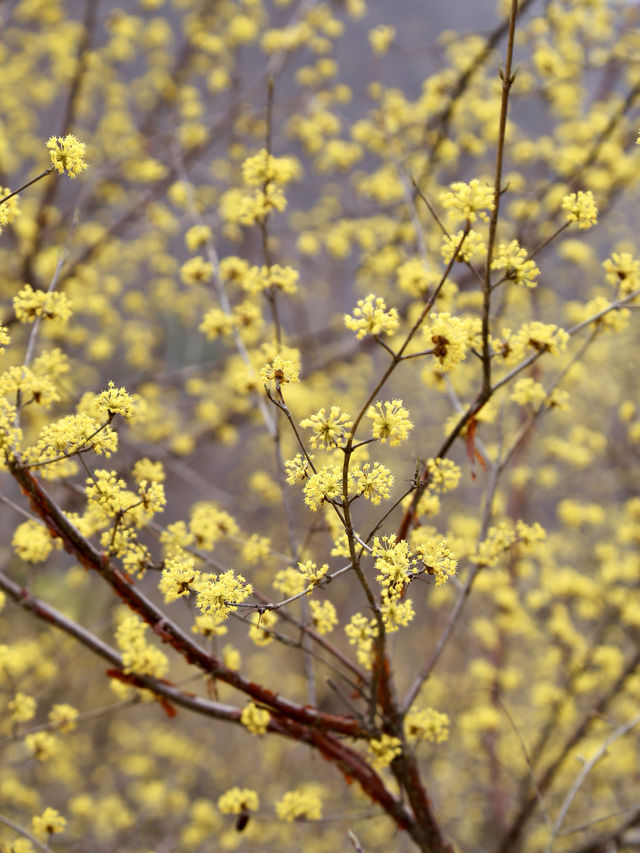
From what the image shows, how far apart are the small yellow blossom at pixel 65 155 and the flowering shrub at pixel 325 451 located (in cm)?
1

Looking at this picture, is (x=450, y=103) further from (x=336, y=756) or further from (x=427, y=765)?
(x=427, y=765)

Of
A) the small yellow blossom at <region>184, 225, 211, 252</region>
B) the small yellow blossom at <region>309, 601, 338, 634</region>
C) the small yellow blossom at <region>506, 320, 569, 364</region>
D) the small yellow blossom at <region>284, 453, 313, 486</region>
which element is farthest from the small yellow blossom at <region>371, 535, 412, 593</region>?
the small yellow blossom at <region>184, 225, 211, 252</region>

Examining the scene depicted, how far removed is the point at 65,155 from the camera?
1.56m

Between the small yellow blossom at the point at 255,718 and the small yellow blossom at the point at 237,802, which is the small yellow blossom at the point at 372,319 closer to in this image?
the small yellow blossom at the point at 255,718

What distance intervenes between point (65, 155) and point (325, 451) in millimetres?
1008

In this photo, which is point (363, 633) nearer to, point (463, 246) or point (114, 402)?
point (114, 402)

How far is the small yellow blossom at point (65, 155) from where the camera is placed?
1555mm

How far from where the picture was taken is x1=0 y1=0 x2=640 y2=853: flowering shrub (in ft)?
5.62

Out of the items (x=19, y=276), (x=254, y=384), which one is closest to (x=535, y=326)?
(x=254, y=384)

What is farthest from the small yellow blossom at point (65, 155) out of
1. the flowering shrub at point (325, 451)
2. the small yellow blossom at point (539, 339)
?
the small yellow blossom at point (539, 339)

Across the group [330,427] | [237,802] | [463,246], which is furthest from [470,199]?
[237,802]

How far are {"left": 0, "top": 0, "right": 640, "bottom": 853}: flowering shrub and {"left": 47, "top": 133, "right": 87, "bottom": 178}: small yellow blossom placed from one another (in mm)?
13

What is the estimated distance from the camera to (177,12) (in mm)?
16891

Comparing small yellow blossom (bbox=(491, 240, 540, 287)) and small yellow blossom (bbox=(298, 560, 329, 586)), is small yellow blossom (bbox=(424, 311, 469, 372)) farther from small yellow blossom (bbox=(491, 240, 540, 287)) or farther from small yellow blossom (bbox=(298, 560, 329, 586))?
small yellow blossom (bbox=(298, 560, 329, 586))
